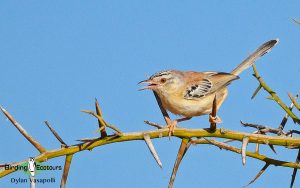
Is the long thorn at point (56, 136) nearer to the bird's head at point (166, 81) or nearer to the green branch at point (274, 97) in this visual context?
the green branch at point (274, 97)

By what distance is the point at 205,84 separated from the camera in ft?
24.5

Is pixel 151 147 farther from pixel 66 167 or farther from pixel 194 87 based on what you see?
pixel 194 87

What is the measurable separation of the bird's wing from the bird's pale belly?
10 centimetres

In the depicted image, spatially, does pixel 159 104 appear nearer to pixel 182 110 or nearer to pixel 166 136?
pixel 166 136

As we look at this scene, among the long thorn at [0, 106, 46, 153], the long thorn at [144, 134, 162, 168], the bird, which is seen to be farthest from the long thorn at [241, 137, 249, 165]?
the bird

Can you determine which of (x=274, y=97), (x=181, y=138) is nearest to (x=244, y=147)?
(x=181, y=138)

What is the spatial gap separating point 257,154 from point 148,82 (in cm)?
433

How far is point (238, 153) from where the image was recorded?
2.89 metres

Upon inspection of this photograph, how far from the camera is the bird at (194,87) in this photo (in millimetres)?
6852

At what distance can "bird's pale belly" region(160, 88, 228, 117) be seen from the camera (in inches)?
272

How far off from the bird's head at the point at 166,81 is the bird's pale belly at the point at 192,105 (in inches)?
13.2

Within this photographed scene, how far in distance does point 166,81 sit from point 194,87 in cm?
52

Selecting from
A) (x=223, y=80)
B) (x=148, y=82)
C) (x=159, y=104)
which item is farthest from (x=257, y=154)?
(x=148, y=82)

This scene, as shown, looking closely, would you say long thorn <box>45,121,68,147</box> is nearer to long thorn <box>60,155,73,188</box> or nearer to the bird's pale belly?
long thorn <box>60,155,73,188</box>
